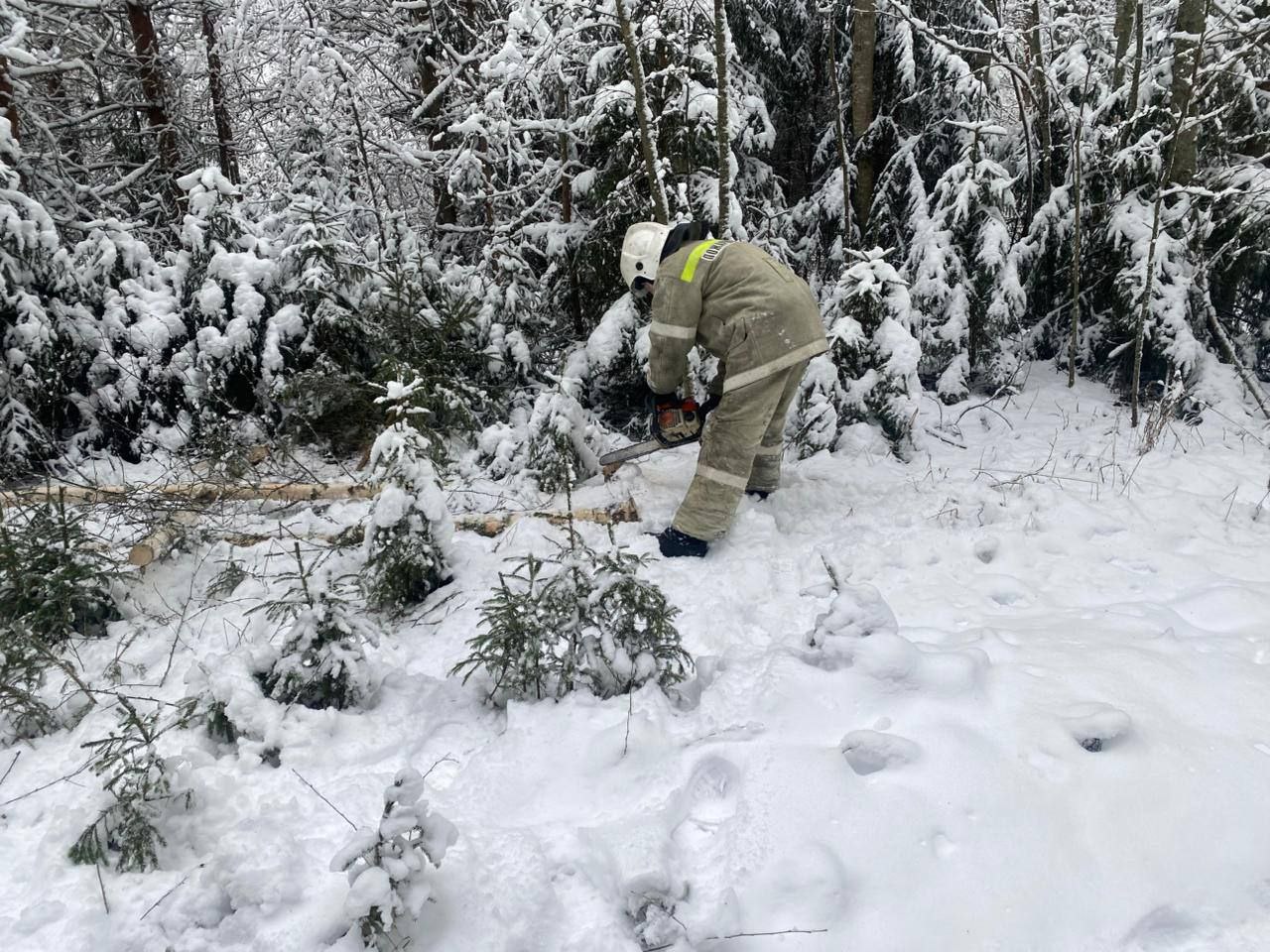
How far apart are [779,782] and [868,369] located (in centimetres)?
359

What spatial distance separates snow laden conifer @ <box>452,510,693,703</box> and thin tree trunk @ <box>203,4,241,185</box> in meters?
8.72

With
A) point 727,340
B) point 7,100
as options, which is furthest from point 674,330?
point 7,100

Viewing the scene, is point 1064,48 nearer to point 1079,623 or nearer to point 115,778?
point 1079,623

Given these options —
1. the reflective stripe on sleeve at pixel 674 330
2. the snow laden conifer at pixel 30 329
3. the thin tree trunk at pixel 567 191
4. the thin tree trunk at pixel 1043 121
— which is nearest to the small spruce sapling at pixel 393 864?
the reflective stripe on sleeve at pixel 674 330

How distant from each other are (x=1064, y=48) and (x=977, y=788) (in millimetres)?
7901

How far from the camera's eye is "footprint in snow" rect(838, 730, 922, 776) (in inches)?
90.7

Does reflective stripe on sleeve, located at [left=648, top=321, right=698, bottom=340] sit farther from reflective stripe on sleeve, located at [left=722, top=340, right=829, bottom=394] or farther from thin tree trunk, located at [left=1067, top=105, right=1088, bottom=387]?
thin tree trunk, located at [left=1067, top=105, right=1088, bottom=387]

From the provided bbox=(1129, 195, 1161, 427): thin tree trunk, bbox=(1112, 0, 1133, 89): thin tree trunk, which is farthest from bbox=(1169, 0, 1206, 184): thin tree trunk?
bbox=(1129, 195, 1161, 427): thin tree trunk

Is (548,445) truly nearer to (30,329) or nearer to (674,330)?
(674,330)

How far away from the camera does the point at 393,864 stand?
70.4 inches

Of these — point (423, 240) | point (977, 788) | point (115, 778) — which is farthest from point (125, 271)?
point (977, 788)

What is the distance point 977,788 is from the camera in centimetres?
218

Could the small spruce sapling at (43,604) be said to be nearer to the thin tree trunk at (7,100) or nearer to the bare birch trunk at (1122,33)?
the thin tree trunk at (7,100)

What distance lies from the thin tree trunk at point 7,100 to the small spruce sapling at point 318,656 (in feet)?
20.8
